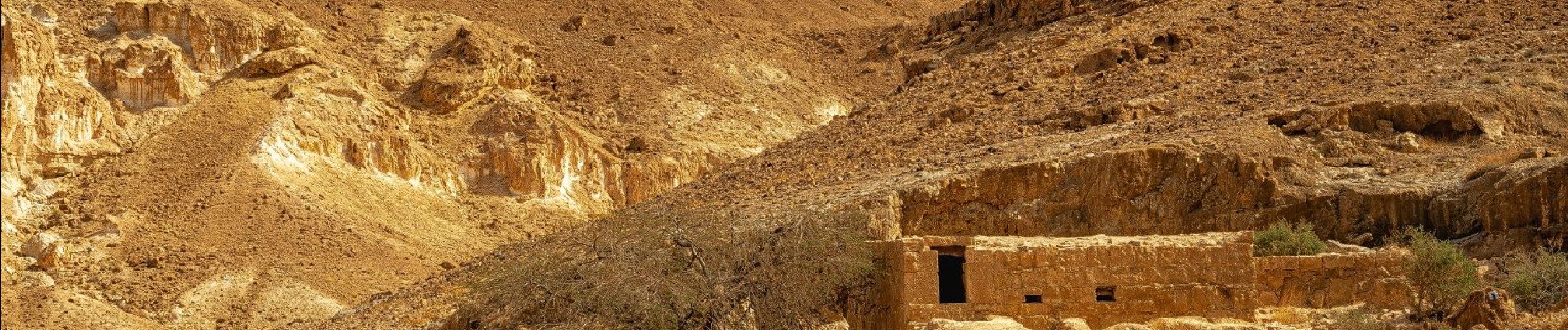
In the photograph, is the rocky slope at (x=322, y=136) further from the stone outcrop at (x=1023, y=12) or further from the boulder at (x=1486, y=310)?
the boulder at (x=1486, y=310)

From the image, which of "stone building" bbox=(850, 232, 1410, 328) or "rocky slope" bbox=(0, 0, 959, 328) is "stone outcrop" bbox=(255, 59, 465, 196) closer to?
"rocky slope" bbox=(0, 0, 959, 328)

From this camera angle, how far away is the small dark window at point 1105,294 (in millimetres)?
26156

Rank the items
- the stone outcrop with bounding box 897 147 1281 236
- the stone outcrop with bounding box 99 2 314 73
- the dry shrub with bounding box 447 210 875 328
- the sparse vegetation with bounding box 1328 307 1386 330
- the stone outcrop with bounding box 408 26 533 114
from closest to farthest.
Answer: the sparse vegetation with bounding box 1328 307 1386 330 < the dry shrub with bounding box 447 210 875 328 < the stone outcrop with bounding box 897 147 1281 236 < the stone outcrop with bounding box 99 2 314 73 < the stone outcrop with bounding box 408 26 533 114

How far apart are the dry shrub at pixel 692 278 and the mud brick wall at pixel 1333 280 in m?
3.88

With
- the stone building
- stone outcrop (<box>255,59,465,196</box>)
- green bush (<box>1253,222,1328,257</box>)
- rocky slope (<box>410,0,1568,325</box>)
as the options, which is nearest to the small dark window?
the stone building

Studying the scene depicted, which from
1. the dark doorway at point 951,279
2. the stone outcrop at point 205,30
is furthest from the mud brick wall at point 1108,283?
the stone outcrop at point 205,30

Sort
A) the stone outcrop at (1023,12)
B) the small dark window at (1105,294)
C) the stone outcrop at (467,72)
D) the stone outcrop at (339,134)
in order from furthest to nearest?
the stone outcrop at (467,72), the stone outcrop at (339,134), the stone outcrop at (1023,12), the small dark window at (1105,294)

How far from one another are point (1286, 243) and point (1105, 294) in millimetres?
2475

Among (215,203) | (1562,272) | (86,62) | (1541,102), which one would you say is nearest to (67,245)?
(215,203)

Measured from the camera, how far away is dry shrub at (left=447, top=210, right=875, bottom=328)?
1093 inches

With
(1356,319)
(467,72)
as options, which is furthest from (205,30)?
(1356,319)

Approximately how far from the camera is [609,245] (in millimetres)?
29594

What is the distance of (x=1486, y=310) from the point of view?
24.3 meters

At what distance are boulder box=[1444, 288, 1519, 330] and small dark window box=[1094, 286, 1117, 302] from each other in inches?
121
